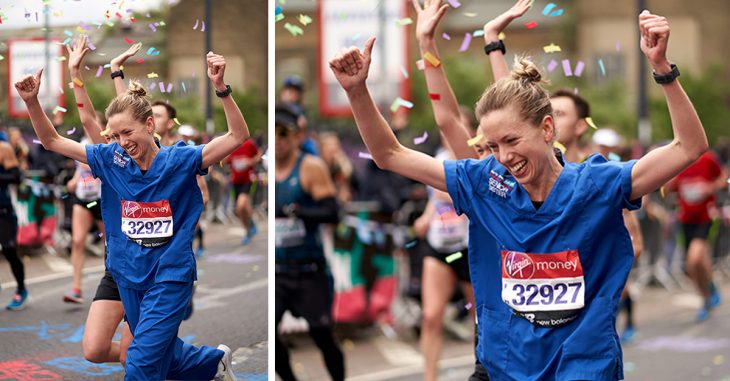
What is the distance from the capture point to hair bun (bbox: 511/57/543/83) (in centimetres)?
400

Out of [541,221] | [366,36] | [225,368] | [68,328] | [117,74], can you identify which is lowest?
[225,368]

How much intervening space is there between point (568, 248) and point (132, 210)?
2.11m

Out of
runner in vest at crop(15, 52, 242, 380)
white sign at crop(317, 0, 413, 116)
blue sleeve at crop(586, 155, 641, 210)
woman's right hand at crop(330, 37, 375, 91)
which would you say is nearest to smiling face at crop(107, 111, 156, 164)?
runner in vest at crop(15, 52, 242, 380)

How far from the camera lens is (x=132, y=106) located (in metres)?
4.93

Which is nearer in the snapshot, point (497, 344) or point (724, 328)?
point (497, 344)

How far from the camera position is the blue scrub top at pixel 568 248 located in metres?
3.77

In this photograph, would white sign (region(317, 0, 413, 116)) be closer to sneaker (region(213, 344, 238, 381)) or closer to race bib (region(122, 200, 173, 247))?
sneaker (region(213, 344, 238, 381))

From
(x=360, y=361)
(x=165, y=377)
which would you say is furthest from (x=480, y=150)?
(x=360, y=361)

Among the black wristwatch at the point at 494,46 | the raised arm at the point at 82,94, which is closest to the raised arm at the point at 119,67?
the raised arm at the point at 82,94

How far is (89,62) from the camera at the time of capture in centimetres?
537

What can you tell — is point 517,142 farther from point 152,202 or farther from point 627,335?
point 627,335

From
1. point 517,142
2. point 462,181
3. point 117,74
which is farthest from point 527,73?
point 117,74

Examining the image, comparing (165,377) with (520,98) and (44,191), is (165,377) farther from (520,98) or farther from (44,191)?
(520,98)

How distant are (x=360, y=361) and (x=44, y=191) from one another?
157 inches
